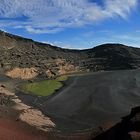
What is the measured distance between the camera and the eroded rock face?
81.9 meters

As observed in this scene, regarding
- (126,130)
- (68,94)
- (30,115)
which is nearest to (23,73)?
(68,94)

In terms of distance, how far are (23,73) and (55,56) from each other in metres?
15.8

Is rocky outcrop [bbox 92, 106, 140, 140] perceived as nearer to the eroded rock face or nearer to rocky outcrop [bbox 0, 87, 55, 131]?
rocky outcrop [bbox 0, 87, 55, 131]

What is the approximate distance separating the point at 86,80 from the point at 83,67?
1026 inches

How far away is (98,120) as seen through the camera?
41500 millimetres

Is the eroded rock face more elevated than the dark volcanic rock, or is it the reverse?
the dark volcanic rock

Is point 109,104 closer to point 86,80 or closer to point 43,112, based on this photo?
point 43,112

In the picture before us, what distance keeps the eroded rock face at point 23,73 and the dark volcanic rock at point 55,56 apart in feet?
4.24

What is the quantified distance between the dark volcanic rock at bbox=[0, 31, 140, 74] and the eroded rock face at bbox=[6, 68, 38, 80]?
129 centimetres

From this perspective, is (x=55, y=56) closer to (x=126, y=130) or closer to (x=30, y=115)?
(x=30, y=115)

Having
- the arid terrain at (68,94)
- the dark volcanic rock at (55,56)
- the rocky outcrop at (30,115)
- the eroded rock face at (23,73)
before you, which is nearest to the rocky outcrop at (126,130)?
the arid terrain at (68,94)

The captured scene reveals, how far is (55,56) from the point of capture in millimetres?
97750

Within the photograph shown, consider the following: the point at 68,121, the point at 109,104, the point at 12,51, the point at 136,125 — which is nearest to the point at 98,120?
the point at 68,121

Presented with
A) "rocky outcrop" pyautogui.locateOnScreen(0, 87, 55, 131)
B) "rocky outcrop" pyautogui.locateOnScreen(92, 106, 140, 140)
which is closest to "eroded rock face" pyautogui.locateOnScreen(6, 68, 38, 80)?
"rocky outcrop" pyautogui.locateOnScreen(0, 87, 55, 131)
